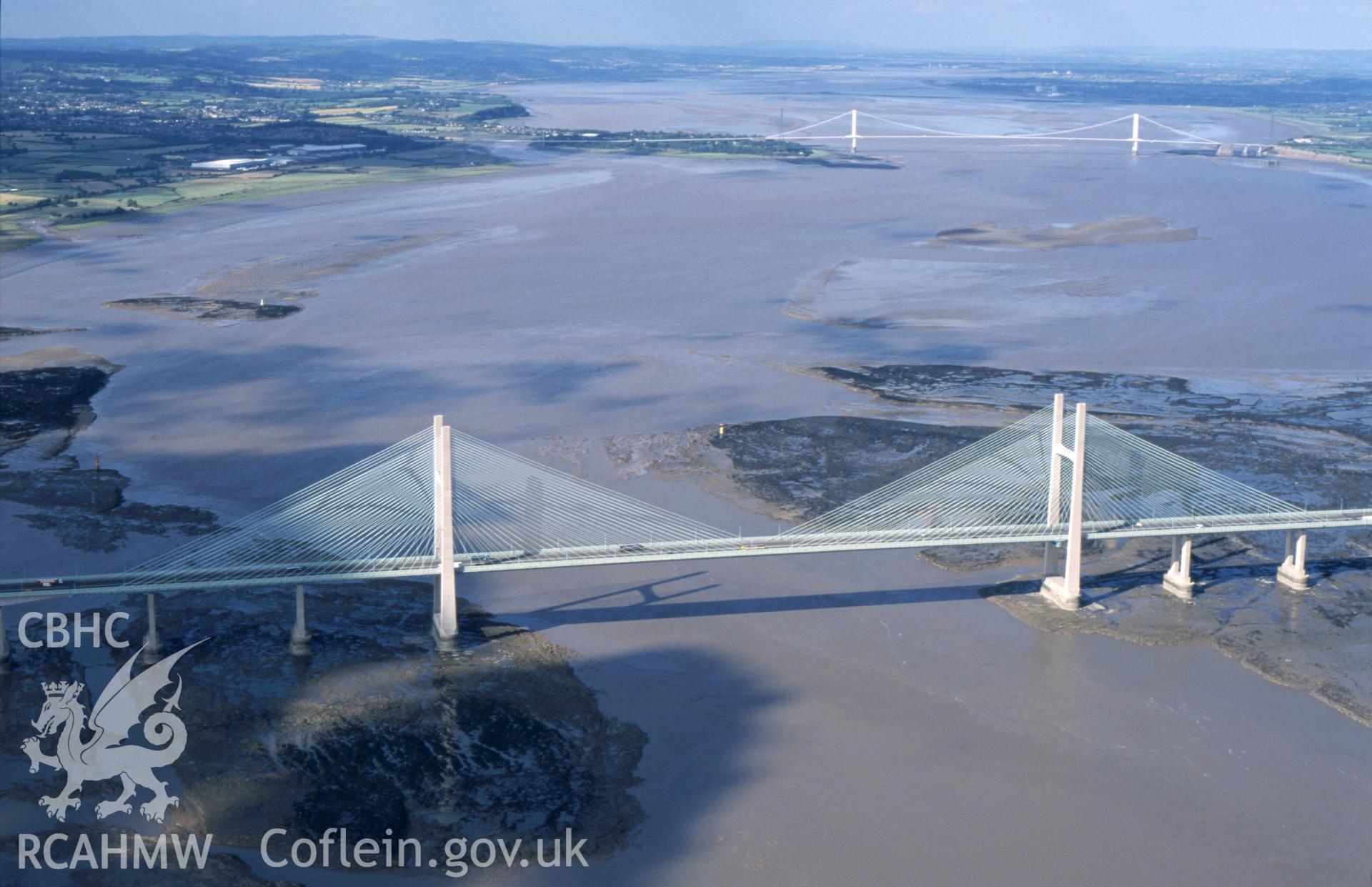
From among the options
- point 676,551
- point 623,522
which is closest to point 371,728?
point 676,551

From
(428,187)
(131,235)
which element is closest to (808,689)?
(131,235)

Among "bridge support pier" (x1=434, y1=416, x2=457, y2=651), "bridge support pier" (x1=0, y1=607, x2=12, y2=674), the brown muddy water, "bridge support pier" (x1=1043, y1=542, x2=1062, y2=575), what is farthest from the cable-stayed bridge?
"bridge support pier" (x1=0, y1=607, x2=12, y2=674)

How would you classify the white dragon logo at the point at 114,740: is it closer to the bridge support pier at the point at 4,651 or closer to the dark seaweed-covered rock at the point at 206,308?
the bridge support pier at the point at 4,651

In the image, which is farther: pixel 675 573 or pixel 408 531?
pixel 675 573

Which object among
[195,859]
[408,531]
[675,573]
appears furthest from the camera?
[675,573]

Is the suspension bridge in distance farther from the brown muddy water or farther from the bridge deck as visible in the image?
the brown muddy water

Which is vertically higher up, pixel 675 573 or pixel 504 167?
pixel 504 167

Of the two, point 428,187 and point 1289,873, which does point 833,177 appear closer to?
point 428,187

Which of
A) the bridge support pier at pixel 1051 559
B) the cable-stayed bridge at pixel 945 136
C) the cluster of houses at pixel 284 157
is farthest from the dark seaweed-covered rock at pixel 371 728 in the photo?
the cable-stayed bridge at pixel 945 136
